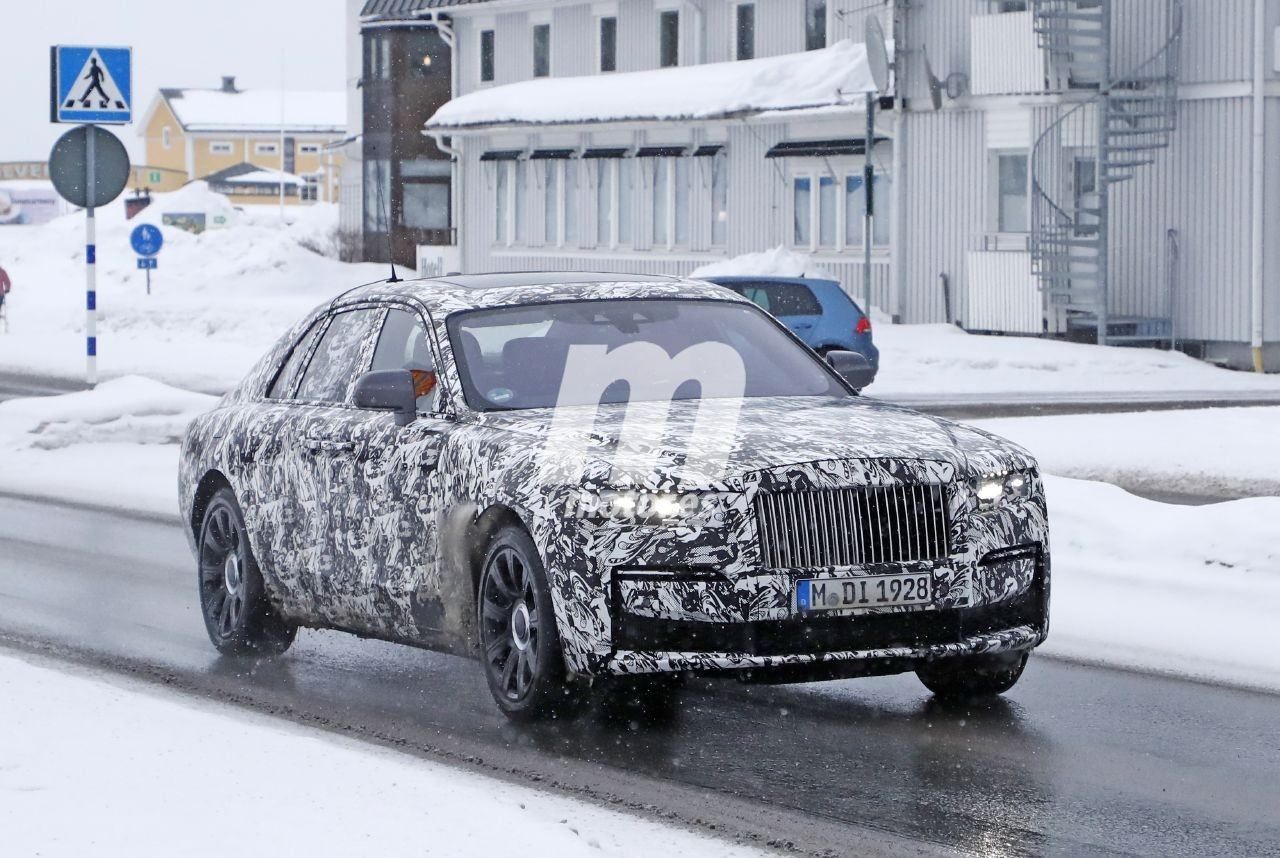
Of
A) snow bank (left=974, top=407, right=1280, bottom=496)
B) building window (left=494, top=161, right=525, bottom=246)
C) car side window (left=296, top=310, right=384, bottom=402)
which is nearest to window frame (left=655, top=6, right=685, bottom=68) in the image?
building window (left=494, top=161, right=525, bottom=246)

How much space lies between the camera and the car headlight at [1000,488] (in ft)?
24.7

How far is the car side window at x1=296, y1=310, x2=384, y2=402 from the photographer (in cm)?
923

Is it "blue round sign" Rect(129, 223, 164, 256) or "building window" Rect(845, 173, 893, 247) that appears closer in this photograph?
"building window" Rect(845, 173, 893, 247)

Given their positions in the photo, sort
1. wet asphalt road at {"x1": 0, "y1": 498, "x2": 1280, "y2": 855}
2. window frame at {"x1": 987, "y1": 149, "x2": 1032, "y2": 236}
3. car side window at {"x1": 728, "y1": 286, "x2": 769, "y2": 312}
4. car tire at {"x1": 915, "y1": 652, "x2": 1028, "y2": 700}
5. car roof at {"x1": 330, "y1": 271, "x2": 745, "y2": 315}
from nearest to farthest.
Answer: wet asphalt road at {"x1": 0, "y1": 498, "x2": 1280, "y2": 855} < car tire at {"x1": 915, "y1": 652, "x2": 1028, "y2": 700} < car roof at {"x1": 330, "y1": 271, "x2": 745, "y2": 315} < car side window at {"x1": 728, "y1": 286, "x2": 769, "y2": 312} < window frame at {"x1": 987, "y1": 149, "x2": 1032, "y2": 236}

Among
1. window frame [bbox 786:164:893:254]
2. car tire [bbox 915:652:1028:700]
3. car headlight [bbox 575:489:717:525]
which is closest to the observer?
car headlight [bbox 575:489:717:525]

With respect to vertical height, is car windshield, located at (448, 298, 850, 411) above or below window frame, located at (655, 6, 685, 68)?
below

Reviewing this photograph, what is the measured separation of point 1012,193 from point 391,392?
29.2m

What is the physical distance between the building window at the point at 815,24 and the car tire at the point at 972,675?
116 ft

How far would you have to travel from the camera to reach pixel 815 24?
142ft

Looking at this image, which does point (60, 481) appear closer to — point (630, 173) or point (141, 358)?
point (141, 358)

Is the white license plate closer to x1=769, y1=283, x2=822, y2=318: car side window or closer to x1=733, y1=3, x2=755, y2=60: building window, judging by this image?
x1=769, y1=283, x2=822, y2=318: car side window

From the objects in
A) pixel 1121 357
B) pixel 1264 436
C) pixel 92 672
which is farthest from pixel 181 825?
pixel 1121 357

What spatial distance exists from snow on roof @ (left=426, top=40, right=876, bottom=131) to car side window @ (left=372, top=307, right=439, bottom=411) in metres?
29.0

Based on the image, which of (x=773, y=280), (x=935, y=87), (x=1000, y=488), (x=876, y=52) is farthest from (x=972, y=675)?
(x=935, y=87)
